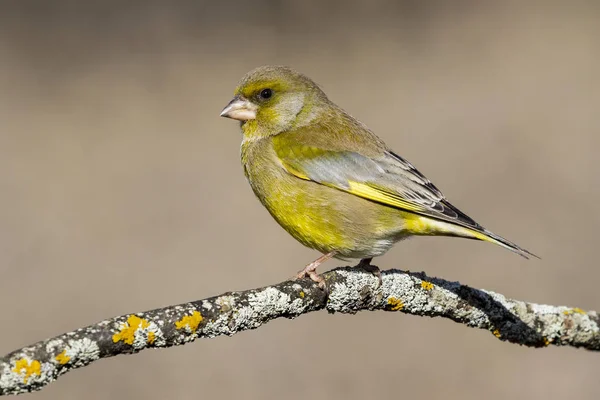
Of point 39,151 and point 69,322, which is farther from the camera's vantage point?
point 39,151

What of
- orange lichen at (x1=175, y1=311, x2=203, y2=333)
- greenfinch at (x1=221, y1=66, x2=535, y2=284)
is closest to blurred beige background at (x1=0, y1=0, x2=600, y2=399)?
greenfinch at (x1=221, y1=66, x2=535, y2=284)

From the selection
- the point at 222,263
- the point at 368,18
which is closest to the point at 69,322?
the point at 222,263

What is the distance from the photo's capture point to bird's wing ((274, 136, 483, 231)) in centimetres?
564

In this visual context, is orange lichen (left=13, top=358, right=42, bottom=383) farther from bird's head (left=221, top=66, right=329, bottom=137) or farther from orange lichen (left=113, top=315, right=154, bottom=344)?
bird's head (left=221, top=66, right=329, bottom=137)

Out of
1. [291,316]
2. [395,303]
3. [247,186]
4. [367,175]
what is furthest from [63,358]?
[247,186]

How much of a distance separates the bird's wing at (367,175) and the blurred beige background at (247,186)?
300 cm

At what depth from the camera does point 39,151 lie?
36.0 ft

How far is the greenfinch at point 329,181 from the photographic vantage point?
557 cm

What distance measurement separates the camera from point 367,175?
19.1 feet

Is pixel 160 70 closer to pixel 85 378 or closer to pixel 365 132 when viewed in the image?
pixel 85 378

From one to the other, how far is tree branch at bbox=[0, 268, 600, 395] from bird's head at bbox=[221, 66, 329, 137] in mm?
1335

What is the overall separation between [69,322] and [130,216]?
188cm

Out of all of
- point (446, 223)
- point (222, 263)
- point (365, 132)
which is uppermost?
point (365, 132)

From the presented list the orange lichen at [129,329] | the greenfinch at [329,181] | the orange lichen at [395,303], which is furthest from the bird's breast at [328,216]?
the orange lichen at [129,329]
